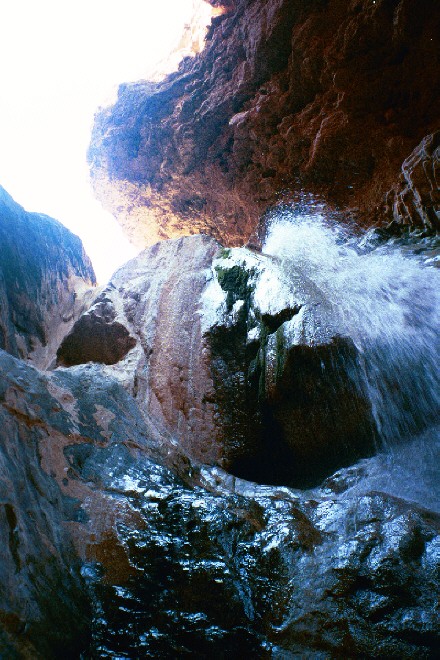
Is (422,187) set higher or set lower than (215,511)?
higher

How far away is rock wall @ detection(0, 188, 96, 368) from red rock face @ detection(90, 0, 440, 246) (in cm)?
372

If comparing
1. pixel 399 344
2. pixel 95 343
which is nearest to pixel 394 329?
pixel 399 344

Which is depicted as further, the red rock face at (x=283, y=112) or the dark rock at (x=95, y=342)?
the dark rock at (x=95, y=342)

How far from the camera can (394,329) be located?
186 inches

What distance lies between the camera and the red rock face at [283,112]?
19.4ft

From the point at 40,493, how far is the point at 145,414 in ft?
8.73

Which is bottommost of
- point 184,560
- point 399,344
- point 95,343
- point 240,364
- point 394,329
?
point 184,560

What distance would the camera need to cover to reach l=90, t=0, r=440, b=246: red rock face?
590cm

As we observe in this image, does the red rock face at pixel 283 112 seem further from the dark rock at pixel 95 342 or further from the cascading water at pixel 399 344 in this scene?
the dark rock at pixel 95 342

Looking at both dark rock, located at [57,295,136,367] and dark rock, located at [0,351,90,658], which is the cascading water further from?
dark rock, located at [57,295,136,367]

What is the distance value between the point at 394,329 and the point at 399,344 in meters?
0.22

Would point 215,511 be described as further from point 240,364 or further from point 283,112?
point 283,112

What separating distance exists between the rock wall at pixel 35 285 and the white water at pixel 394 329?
530cm

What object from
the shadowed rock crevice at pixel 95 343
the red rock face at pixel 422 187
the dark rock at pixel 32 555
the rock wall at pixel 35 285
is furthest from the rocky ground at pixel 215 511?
the red rock face at pixel 422 187
